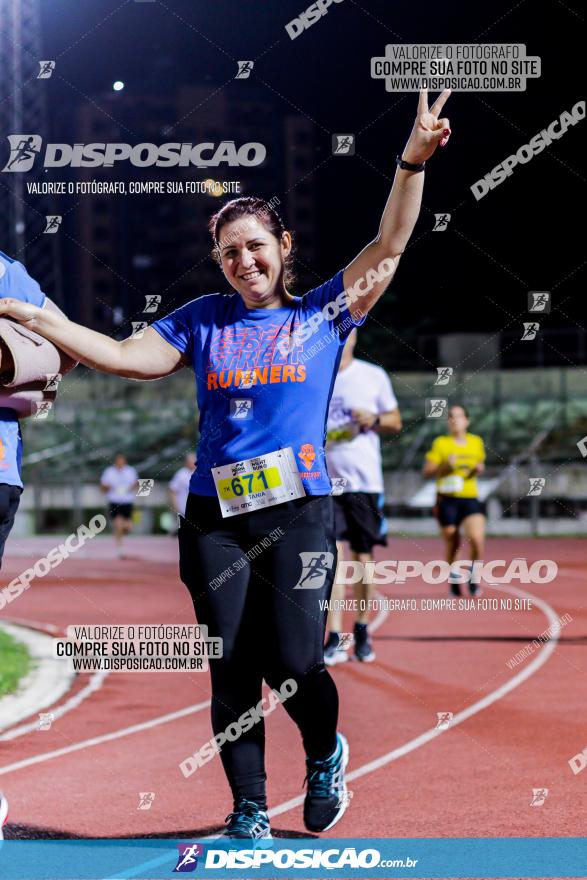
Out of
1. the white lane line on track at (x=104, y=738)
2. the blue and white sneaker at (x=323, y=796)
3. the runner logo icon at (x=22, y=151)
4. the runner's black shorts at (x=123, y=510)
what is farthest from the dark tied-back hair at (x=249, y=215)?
the runner's black shorts at (x=123, y=510)

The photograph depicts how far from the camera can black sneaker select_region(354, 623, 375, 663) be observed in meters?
9.05

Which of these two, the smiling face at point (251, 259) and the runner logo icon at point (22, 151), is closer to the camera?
the smiling face at point (251, 259)

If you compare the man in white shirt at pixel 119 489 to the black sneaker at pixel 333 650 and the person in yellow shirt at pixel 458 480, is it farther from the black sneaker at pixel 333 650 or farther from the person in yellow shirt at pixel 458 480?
Result: the black sneaker at pixel 333 650

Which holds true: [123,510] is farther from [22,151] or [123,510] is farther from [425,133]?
[425,133]

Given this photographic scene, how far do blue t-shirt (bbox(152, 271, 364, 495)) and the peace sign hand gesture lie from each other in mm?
495

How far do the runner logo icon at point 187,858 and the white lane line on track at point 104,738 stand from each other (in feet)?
6.64

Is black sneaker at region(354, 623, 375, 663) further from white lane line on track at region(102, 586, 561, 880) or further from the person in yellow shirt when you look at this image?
the person in yellow shirt

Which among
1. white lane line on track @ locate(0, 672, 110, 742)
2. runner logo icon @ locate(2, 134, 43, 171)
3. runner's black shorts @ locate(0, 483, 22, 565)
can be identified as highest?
runner logo icon @ locate(2, 134, 43, 171)

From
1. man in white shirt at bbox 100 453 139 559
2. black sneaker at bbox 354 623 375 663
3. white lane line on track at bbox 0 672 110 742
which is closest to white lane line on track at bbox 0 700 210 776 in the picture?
white lane line on track at bbox 0 672 110 742

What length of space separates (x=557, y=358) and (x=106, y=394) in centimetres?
1180

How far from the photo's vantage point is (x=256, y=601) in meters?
4.18

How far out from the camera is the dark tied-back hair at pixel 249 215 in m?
4.24

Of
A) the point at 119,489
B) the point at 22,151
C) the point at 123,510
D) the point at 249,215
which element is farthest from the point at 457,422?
the point at 123,510

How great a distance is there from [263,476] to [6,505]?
82 cm
